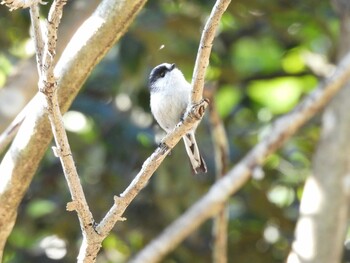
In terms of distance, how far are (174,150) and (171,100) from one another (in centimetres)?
185

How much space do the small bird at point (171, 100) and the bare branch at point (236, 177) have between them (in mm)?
726

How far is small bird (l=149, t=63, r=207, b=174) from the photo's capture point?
3836 mm

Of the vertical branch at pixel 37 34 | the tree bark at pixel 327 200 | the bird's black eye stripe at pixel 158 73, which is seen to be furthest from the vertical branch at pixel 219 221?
the vertical branch at pixel 37 34

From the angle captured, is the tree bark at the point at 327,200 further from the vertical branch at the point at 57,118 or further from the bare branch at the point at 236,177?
the vertical branch at the point at 57,118

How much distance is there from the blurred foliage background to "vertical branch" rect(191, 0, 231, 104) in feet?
9.34

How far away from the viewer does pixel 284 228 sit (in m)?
6.02

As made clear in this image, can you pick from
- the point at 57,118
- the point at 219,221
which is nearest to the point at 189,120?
the point at 57,118

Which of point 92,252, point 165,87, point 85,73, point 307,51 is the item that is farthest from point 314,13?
point 92,252

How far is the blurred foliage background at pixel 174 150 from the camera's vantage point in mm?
5738

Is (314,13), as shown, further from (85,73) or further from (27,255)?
(85,73)

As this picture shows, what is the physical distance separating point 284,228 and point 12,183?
3335 mm

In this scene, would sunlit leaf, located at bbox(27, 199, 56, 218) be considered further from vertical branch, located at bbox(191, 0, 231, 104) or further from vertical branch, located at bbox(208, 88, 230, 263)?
vertical branch, located at bbox(191, 0, 231, 104)

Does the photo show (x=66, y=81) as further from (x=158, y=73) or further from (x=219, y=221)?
(x=219, y=221)

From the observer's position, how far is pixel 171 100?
3.84 meters
